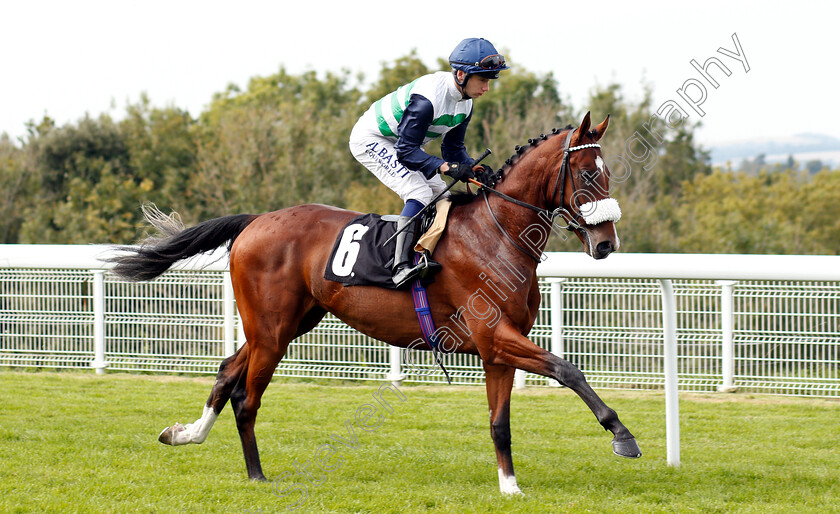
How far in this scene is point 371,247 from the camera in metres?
4.45

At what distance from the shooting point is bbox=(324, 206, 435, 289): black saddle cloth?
4.38 meters

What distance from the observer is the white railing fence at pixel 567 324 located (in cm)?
633

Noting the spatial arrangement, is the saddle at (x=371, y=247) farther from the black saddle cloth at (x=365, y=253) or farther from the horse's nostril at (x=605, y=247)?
the horse's nostril at (x=605, y=247)

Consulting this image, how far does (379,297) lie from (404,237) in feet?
1.15

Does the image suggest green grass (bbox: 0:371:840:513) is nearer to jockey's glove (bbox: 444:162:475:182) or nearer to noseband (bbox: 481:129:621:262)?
noseband (bbox: 481:129:621:262)

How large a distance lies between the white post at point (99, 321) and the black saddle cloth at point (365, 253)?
413cm

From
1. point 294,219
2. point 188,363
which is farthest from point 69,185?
point 294,219

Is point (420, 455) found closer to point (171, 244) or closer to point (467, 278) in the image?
point (467, 278)

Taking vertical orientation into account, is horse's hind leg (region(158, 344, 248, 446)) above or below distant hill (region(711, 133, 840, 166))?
below

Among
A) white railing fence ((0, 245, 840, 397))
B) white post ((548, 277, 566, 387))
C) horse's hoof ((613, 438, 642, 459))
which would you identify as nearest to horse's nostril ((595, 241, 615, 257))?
horse's hoof ((613, 438, 642, 459))

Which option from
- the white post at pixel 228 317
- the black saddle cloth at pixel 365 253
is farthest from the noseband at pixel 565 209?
the white post at pixel 228 317

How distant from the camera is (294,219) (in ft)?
15.6

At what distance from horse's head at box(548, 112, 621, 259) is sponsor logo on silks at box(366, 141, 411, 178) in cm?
84

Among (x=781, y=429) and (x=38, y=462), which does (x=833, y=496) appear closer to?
(x=781, y=429)
